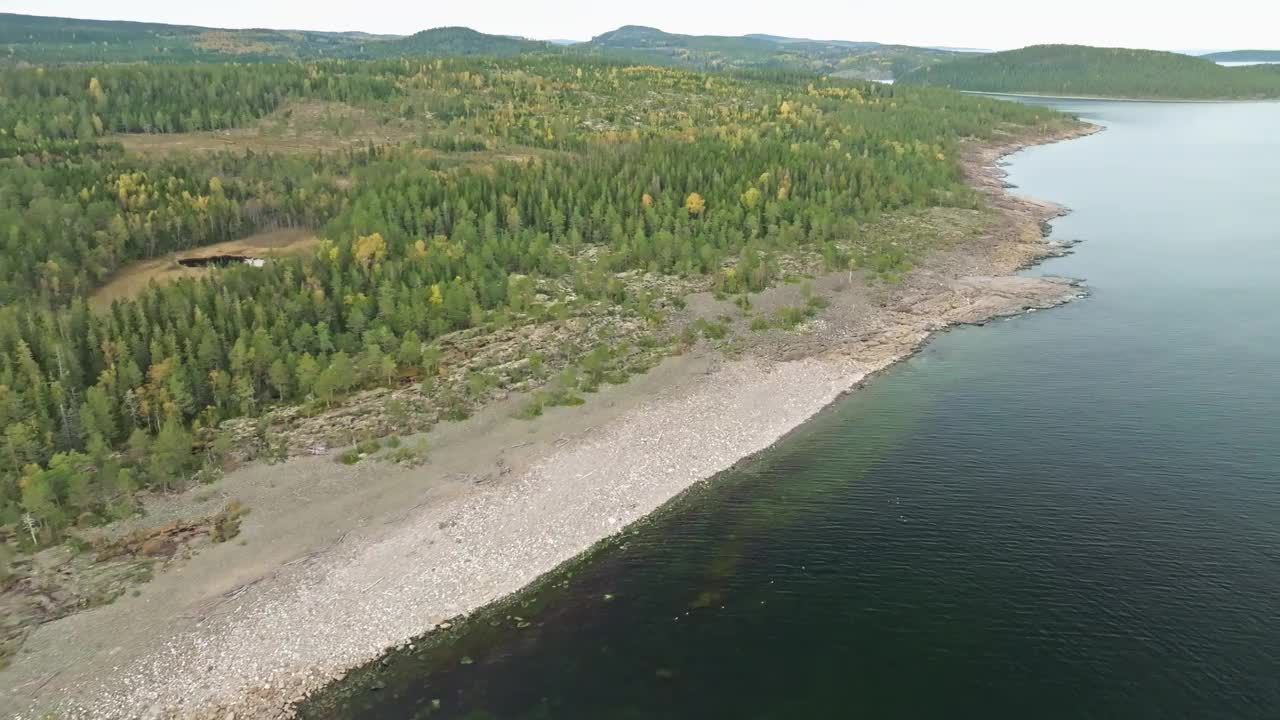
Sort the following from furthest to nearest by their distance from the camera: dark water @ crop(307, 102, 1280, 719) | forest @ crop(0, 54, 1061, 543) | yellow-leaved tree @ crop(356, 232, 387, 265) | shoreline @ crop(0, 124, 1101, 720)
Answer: yellow-leaved tree @ crop(356, 232, 387, 265)
forest @ crop(0, 54, 1061, 543)
shoreline @ crop(0, 124, 1101, 720)
dark water @ crop(307, 102, 1280, 719)

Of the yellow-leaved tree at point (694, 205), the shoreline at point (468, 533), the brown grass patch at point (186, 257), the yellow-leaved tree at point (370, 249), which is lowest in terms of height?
the shoreline at point (468, 533)

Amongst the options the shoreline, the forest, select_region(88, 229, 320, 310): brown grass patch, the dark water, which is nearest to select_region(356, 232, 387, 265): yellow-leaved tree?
the forest

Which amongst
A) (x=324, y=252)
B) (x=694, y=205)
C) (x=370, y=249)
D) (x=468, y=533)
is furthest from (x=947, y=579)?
(x=694, y=205)

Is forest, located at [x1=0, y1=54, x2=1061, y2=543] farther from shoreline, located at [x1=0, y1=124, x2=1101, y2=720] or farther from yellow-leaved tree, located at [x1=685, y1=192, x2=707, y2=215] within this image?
shoreline, located at [x1=0, y1=124, x2=1101, y2=720]

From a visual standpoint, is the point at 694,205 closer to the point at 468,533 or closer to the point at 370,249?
the point at 370,249

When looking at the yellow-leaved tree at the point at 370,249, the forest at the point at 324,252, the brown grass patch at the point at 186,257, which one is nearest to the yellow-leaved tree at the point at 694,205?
the forest at the point at 324,252

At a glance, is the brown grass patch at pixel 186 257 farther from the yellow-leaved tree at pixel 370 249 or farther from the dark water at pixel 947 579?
the dark water at pixel 947 579

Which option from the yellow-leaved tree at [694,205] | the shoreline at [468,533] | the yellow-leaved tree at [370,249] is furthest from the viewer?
the yellow-leaved tree at [694,205]
